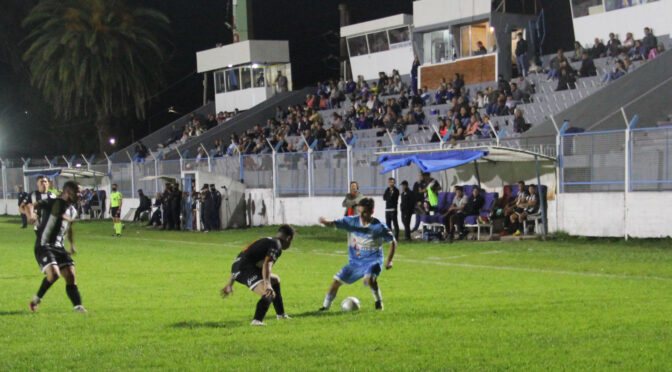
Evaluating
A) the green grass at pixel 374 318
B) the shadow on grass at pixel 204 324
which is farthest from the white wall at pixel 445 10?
the shadow on grass at pixel 204 324

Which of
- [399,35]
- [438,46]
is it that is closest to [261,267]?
[438,46]

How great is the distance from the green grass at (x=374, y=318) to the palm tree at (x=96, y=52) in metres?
33.6

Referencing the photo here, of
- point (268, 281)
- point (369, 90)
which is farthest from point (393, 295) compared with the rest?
point (369, 90)

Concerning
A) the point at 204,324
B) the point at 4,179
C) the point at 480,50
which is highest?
the point at 480,50

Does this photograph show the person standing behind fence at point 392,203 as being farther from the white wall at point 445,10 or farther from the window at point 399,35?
the window at point 399,35

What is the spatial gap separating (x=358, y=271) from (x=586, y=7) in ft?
95.7

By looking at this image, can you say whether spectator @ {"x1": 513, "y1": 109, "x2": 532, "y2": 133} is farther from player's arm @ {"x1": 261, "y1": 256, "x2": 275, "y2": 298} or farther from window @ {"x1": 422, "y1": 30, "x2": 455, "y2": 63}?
player's arm @ {"x1": 261, "y1": 256, "x2": 275, "y2": 298}

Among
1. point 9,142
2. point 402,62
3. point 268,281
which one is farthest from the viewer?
point 9,142

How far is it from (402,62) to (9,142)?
35027 millimetres

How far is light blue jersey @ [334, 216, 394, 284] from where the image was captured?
11.3 metres

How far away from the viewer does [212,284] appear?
14.7 m

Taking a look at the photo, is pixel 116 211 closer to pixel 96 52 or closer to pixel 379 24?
pixel 96 52

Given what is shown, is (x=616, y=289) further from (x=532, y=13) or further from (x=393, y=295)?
(x=532, y=13)

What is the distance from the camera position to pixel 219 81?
55688 mm
